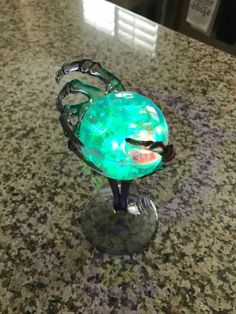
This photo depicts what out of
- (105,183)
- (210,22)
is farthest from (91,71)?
(210,22)

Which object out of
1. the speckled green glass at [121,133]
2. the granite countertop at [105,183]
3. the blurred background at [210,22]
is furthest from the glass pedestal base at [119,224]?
the blurred background at [210,22]

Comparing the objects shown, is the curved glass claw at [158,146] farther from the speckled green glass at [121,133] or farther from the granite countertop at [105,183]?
the granite countertop at [105,183]

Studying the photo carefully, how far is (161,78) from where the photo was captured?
0.78 meters

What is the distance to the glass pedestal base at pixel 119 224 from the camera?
0.52m

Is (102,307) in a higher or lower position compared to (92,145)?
lower

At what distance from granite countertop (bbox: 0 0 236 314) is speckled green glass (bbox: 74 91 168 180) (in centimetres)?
18

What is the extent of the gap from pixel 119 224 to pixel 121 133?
229 millimetres

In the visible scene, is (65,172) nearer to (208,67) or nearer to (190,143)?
(190,143)

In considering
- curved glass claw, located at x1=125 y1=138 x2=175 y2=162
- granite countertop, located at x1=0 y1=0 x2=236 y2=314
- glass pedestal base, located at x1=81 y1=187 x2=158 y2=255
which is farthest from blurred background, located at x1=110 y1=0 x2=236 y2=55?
curved glass claw, located at x1=125 y1=138 x2=175 y2=162

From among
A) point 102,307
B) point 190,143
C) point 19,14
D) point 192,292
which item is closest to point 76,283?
point 102,307

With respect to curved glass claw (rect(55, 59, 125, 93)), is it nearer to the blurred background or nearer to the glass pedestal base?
the glass pedestal base

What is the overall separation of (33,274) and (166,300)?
0.64 feet

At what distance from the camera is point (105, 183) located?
1.97ft

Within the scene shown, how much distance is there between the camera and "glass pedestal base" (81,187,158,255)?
0.52m
